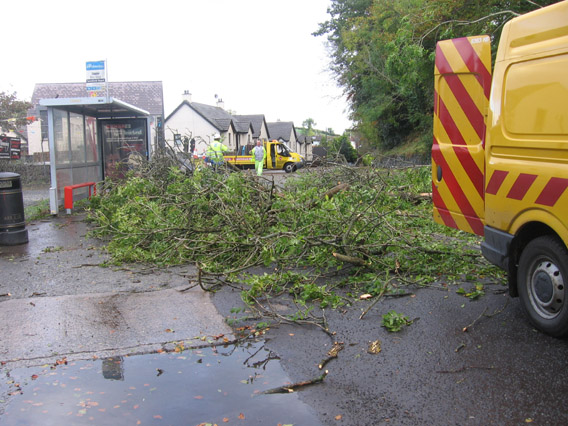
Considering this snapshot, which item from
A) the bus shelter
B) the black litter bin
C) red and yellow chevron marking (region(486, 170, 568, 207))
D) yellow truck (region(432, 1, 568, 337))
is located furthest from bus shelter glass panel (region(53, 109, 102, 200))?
red and yellow chevron marking (region(486, 170, 568, 207))

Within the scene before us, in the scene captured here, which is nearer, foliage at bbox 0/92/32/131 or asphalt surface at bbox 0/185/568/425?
asphalt surface at bbox 0/185/568/425

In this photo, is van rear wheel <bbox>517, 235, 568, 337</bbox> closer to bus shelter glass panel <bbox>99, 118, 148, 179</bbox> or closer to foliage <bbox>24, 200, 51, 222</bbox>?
foliage <bbox>24, 200, 51, 222</bbox>

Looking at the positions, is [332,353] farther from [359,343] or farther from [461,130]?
[461,130]

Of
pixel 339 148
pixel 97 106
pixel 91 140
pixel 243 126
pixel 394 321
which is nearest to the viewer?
pixel 394 321

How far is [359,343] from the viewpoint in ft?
14.3

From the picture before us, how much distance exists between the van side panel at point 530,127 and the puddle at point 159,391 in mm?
2401

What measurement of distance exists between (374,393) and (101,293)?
3716 mm

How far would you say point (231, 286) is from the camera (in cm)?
596

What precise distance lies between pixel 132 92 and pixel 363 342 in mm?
47536

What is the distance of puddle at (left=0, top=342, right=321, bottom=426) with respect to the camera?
10.8 feet

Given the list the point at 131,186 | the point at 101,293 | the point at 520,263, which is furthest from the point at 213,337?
the point at 131,186

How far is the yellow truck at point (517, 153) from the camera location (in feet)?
12.8

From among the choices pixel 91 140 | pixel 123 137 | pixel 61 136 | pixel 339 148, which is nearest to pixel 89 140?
pixel 91 140

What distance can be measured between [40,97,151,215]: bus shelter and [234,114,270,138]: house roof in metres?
54.0
